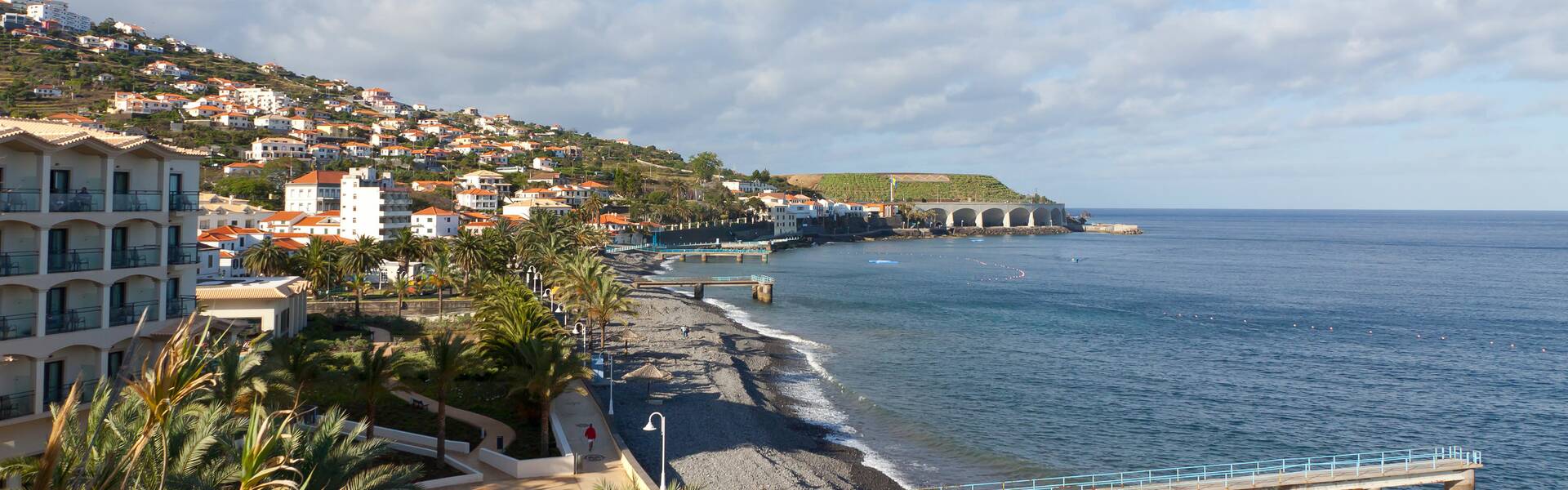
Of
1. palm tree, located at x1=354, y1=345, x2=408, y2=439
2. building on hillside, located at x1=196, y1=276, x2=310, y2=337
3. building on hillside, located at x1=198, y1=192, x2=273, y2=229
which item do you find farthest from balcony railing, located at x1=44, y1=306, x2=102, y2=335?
building on hillside, located at x1=198, y1=192, x2=273, y2=229

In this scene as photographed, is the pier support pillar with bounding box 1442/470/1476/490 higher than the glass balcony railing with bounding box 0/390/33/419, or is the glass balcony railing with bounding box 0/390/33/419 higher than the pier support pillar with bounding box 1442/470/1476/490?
the glass balcony railing with bounding box 0/390/33/419

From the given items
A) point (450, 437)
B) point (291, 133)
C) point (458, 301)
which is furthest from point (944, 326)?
point (291, 133)

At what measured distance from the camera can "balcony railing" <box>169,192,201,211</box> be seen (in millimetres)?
27703

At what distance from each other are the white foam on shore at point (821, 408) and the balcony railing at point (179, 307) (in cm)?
2227

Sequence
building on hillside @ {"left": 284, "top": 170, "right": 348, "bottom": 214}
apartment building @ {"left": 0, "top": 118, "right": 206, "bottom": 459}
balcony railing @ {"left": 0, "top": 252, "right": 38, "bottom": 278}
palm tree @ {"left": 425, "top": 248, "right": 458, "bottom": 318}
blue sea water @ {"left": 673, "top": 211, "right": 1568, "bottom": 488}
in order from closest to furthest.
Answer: balcony railing @ {"left": 0, "top": 252, "right": 38, "bottom": 278}
apartment building @ {"left": 0, "top": 118, "right": 206, "bottom": 459}
blue sea water @ {"left": 673, "top": 211, "right": 1568, "bottom": 488}
palm tree @ {"left": 425, "top": 248, "right": 458, "bottom": 318}
building on hillside @ {"left": 284, "top": 170, "right": 348, "bottom": 214}

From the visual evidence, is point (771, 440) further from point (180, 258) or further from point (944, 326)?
point (944, 326)

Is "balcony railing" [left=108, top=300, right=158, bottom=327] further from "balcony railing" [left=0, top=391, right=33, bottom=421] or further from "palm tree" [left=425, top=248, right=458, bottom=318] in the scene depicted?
"palm tree" [left=425, top=248, right=458, bottom=318]

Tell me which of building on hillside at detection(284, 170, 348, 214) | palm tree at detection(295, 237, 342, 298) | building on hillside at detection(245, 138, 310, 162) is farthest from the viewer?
building on hillside at detection(245, 138, 310, 162)

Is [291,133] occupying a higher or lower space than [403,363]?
higher

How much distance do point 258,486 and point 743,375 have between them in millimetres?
35449

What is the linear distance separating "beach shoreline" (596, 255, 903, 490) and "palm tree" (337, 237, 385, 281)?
14.6 meters

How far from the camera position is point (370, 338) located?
150 feet

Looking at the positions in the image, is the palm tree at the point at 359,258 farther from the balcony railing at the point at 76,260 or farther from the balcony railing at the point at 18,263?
the balcony railing at the point at 18,263

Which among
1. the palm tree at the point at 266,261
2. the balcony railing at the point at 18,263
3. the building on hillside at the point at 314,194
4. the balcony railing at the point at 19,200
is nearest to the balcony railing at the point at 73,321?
→ the balcony railing at the point at 18,263
